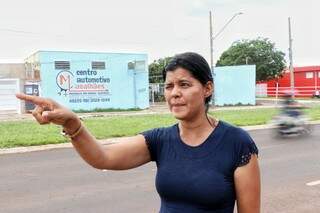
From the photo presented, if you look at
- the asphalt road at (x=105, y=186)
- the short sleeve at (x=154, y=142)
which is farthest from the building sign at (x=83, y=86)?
the short sleeve at (x=154, y=142)

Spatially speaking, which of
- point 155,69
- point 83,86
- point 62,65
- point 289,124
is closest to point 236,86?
point 83,86

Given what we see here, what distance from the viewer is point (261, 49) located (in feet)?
203

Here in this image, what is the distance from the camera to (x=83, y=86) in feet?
113

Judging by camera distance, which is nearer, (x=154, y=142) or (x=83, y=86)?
(x=154, y=142)

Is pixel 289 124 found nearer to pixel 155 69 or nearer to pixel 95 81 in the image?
pixel 95 81

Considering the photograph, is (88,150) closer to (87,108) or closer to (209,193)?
(209,193)

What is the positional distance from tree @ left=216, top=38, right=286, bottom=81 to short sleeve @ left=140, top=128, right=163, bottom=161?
5846 centimetres

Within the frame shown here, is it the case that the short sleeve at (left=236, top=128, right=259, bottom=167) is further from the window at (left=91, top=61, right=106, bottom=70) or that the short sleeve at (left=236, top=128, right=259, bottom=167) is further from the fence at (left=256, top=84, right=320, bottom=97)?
the fence at (left=256, top=84, right=320, bottom=97)

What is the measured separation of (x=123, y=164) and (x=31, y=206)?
490cm

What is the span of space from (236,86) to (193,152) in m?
39.7

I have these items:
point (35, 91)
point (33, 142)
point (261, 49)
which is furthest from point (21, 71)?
point (261, 49)

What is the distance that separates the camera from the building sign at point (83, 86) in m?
34.0

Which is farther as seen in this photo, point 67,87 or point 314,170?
point 67,87

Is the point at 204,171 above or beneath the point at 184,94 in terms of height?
beneath
